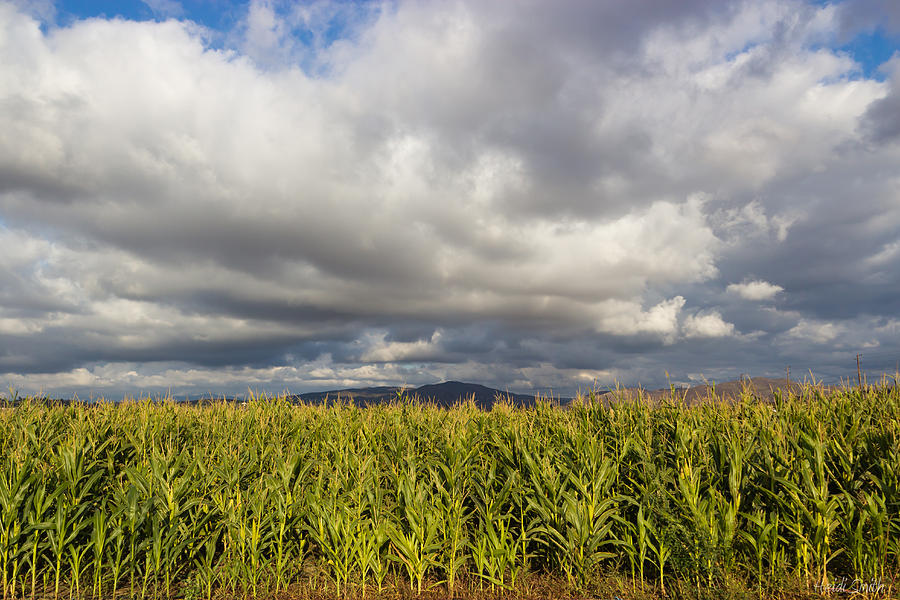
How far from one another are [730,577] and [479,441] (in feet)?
18.3

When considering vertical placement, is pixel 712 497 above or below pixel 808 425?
below

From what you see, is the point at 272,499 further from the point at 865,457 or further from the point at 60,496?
the point at 865,457

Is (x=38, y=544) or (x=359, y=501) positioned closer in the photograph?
(x=38, y=544)

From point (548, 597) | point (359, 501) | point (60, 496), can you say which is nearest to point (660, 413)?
point (548, 597)

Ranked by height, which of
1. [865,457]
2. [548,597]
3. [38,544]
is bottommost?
[548,597]

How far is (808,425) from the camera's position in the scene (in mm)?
9570

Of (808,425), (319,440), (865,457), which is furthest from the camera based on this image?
(319,440)

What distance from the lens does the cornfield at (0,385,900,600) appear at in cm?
774

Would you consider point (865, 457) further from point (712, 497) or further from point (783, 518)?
point (712, 497)

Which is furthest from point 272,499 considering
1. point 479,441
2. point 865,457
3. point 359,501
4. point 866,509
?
point 865,457

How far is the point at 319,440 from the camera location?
42.2 feet

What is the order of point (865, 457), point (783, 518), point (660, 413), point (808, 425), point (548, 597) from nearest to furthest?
1. point (548, 597)
2. point (783, 518)
3. point (865, 457)
4. point (808, 425)
5. point (660, 413)

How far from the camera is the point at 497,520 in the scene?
8789 mm

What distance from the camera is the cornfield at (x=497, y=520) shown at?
25.4ft
